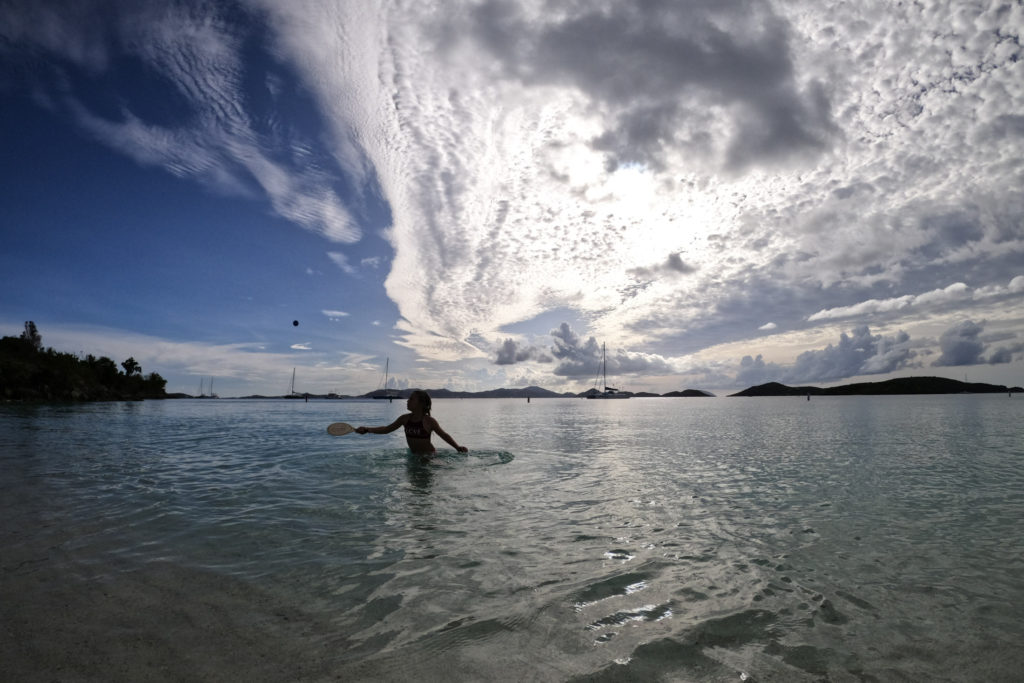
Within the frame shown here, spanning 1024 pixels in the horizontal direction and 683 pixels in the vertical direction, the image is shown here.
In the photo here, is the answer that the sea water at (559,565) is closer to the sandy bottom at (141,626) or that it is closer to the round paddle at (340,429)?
the sandy bottom at (141,626)

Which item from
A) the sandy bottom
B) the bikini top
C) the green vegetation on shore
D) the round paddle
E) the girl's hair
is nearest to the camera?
the sandy bottom

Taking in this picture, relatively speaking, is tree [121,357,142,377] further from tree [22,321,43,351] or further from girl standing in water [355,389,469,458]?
girl standing in water [355,389,469,458]

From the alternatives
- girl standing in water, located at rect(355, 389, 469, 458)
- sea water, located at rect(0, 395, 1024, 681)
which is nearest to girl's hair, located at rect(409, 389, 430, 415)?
girl standing in water, located at rect(355, 389, 469, 458)

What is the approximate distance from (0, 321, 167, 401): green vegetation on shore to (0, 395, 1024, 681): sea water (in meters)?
108

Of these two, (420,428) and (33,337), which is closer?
(420,428)

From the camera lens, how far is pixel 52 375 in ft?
326

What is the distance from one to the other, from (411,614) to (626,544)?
181 inches

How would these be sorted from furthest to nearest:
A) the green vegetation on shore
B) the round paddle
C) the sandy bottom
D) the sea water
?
the green vegetation on shore
the round paddle
the sea water
the sandy bottom

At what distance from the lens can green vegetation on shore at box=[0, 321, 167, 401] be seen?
8838 centimetres

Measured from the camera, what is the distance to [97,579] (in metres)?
6.46

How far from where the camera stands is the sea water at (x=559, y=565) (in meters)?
4.75

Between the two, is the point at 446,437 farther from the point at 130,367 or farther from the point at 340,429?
the point at 130,367

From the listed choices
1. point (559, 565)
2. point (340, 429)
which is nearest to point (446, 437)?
point (340, 429)

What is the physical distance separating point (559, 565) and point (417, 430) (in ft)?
40.3
